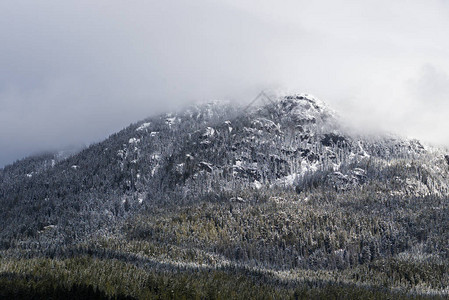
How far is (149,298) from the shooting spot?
118 metres

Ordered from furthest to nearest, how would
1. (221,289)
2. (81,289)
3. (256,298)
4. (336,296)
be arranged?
(336,296)
(221,289)
(256,298)
(81,289)

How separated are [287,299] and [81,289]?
226ft

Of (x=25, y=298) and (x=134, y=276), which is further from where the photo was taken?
(x=134, y=276)

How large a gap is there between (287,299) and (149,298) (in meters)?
48.8

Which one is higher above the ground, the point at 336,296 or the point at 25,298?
the point at 25,298

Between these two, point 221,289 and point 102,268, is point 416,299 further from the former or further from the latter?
point 102,268

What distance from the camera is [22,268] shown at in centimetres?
16262

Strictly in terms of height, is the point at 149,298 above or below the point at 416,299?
above

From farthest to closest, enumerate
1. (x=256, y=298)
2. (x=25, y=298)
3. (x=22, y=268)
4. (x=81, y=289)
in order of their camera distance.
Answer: (x=22, y=268) → (x=256, y=298) → (x=81, y=289) → (x=25, y=298)

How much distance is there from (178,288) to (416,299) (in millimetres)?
95919

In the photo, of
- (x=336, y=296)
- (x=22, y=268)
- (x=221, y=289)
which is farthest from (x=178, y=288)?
(x=22, y=268)

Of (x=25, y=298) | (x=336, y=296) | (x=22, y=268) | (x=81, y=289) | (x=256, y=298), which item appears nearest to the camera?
(x=25, y=298)

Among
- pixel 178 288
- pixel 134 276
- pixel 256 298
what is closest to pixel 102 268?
pixel 134 276

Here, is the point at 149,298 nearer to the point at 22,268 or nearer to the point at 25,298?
the point at 25,298
